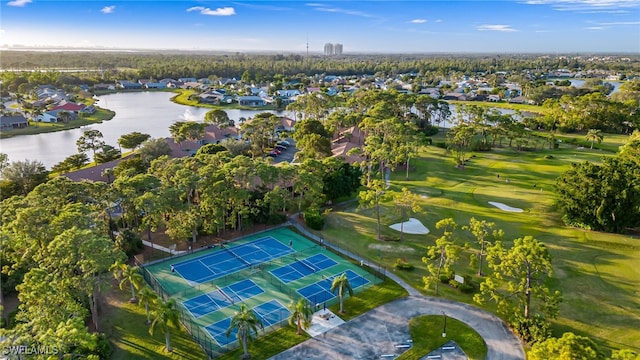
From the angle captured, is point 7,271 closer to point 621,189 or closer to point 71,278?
point 71,278

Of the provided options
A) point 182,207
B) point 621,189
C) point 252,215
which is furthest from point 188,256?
point 621,189

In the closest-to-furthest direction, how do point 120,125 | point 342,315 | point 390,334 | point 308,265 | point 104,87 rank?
point 390,334
point 342,315
point 308,265
point 120,125
point 104,87

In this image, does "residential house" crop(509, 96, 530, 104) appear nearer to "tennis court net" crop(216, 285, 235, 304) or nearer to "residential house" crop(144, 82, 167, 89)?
"residential house" crop(144, 82, 167, 89)

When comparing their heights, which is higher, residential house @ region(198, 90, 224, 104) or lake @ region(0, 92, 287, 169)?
residential house @ region(198, 90, 224, 104)

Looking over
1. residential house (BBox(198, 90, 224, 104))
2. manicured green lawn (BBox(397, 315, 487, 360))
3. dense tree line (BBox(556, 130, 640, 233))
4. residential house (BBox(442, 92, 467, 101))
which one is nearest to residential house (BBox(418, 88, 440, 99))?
residential house (BBox(442, 92, 467, 101))

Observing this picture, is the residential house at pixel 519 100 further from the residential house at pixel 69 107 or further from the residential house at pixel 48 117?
the residential house at pixel 48 117

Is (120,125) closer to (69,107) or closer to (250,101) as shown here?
(69,107)

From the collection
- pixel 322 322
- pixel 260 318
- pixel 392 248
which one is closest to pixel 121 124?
pixel 392 248
